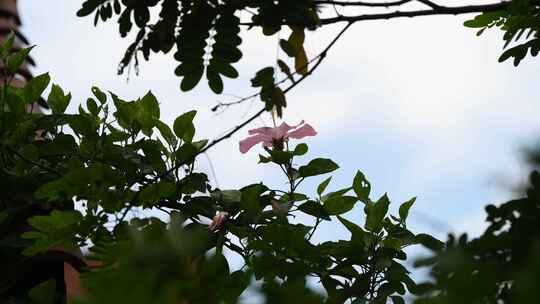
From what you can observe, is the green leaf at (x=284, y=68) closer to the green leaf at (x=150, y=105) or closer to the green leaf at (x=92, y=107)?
the green leaf at (x=150, y=105)

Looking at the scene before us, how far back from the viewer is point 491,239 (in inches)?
42.8

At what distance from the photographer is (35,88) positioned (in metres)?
3.12

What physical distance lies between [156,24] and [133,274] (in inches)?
48.5

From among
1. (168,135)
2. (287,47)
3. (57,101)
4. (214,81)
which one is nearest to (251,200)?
(168,135)

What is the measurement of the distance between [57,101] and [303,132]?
847 millimetres

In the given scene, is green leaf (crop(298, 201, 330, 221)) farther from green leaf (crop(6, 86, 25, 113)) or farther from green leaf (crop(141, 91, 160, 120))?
green leaf (crop(6, 86, 25, 113))

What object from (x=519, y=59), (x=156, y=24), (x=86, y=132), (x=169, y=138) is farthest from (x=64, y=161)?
(x=519, y=59)

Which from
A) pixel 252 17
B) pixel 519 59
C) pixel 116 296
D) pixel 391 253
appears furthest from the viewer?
pixel 391 253

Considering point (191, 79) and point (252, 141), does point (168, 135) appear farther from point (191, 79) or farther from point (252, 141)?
point (191, 79)

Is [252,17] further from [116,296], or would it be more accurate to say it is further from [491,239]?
[116,296]

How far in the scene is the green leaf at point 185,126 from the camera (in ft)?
9.40

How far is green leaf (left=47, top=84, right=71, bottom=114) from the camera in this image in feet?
10.3

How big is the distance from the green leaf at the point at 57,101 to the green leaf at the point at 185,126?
1.61ft

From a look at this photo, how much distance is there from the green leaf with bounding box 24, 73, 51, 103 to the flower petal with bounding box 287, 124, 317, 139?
0.85 meters
